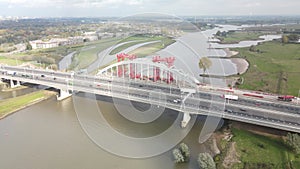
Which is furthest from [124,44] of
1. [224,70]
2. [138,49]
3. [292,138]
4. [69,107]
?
[292,138]

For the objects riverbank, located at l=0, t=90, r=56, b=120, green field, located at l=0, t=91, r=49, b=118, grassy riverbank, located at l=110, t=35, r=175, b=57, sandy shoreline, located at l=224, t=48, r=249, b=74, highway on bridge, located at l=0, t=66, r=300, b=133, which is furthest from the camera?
grassy riverbank, located at l=110, t=35, r=175, b=57

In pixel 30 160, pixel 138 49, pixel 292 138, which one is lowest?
pixel 30 160

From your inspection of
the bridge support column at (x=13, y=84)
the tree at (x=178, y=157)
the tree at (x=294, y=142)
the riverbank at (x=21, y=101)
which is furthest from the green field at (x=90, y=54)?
the tree at (x=294, y=142)

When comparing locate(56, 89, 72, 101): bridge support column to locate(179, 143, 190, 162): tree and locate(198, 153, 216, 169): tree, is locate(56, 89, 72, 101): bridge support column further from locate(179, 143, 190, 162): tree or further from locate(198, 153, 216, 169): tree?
locate(198, 153, 216, 169): tree

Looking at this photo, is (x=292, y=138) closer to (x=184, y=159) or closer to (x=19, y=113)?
(x=184, y=159)

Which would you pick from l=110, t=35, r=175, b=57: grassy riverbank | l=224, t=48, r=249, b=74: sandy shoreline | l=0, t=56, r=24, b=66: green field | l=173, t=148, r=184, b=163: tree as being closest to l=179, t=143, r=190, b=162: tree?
l=173, t=148, r=184, b=163: tree

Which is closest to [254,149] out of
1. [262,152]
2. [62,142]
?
[262,152]

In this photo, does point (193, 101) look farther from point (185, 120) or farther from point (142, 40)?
point (142, 40)
